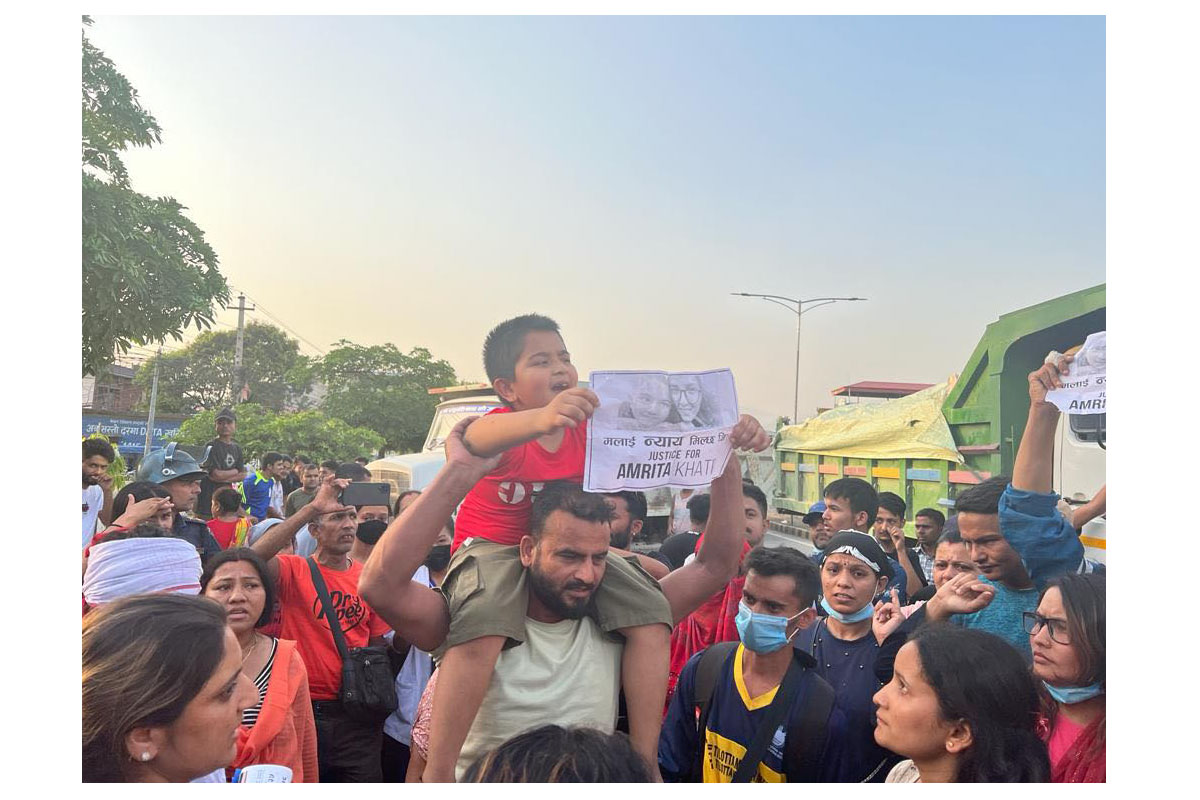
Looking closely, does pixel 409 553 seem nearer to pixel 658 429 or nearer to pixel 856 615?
pixel 658 429

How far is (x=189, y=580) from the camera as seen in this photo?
2.71m

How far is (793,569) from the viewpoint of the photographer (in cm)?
264

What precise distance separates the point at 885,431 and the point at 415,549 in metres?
4.25

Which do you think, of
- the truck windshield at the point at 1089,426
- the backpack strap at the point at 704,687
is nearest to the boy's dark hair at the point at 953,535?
the backpack strap at the point at 704,687

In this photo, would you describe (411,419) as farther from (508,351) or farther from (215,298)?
(508,351)

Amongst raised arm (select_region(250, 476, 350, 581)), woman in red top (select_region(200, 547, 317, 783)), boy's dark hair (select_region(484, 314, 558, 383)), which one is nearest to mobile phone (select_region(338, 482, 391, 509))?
raised arm (select_region(250, 476, 350, 581))

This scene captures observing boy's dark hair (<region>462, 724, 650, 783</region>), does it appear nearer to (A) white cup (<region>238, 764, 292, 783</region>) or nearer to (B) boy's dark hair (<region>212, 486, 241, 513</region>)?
Answer: (A) white cup (<region>238, 764, 292, 783</region>)

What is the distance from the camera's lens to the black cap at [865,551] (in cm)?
293

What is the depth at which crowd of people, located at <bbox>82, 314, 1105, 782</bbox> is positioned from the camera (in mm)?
1990

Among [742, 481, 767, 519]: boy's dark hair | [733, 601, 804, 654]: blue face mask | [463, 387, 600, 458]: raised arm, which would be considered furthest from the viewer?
[742, 481, 767, 519]: boy's dark hair

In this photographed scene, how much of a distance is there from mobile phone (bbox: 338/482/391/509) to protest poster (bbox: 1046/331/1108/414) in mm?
2424

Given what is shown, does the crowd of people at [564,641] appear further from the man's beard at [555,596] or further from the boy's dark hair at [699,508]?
the boy's dark hair at [699,508]
